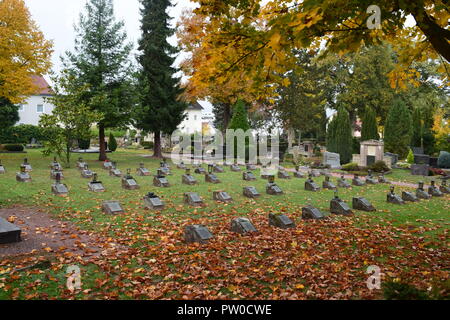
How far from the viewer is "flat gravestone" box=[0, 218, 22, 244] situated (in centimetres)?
657

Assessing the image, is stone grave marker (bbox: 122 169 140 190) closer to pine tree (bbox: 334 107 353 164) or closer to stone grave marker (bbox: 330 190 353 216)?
stone grave marker (bbox: 330 190 353 216)

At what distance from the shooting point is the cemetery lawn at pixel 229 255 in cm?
476

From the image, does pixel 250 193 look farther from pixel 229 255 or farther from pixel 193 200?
pixel 229 255

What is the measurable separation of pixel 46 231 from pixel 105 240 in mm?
1650

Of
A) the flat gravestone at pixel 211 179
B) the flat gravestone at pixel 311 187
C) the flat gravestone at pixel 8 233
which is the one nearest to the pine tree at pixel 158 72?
the flat gravestone at pixel 211 179

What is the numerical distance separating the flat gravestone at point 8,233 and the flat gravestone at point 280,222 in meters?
5.87

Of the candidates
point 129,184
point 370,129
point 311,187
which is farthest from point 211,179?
point 370,129

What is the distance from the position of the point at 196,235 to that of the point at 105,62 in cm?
1873

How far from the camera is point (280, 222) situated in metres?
8.35

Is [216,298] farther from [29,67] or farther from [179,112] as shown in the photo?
[179,112]

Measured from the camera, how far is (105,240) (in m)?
7.09

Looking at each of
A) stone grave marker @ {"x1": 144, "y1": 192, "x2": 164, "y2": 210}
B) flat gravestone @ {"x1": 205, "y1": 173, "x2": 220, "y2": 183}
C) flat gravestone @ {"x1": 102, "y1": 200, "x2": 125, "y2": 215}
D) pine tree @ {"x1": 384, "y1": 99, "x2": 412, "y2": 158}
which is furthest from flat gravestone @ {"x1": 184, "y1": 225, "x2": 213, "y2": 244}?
pine tree @ {"x1": 384, "y1": 99, "x2": 412, "y2": 158}

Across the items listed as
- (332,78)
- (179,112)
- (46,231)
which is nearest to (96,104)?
(179,112)
